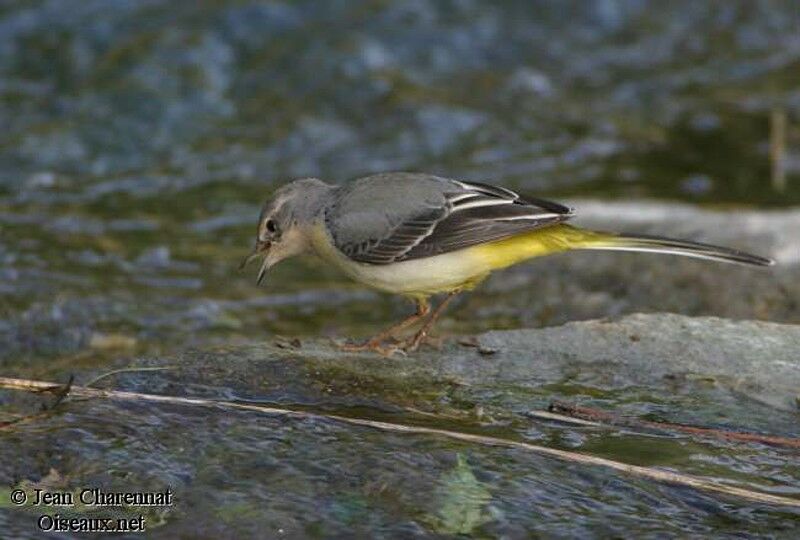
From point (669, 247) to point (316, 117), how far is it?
813 cm

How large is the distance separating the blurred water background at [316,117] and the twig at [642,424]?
156 inches

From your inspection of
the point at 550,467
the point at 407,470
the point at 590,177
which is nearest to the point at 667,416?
the point at 550,467

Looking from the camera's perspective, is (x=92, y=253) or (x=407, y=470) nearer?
(x=407, y=470)

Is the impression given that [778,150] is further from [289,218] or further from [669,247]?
[289,218]

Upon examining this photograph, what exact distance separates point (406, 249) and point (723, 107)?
931 cm

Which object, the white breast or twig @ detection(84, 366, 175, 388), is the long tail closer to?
the white breast

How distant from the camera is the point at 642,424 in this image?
5359mm

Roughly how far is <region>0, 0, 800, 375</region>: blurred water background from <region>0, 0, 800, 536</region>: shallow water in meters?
0.03

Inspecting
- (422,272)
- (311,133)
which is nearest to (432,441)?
(422,272)

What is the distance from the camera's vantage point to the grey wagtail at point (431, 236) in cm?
648

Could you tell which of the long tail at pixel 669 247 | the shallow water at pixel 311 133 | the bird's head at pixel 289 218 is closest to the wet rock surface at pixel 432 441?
the long tail at pixel 669 247

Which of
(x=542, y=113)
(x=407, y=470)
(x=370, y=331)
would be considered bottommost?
(x=407, y=470)

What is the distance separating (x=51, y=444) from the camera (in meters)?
4.78

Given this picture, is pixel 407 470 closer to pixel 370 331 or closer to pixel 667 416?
pixel 667 416
